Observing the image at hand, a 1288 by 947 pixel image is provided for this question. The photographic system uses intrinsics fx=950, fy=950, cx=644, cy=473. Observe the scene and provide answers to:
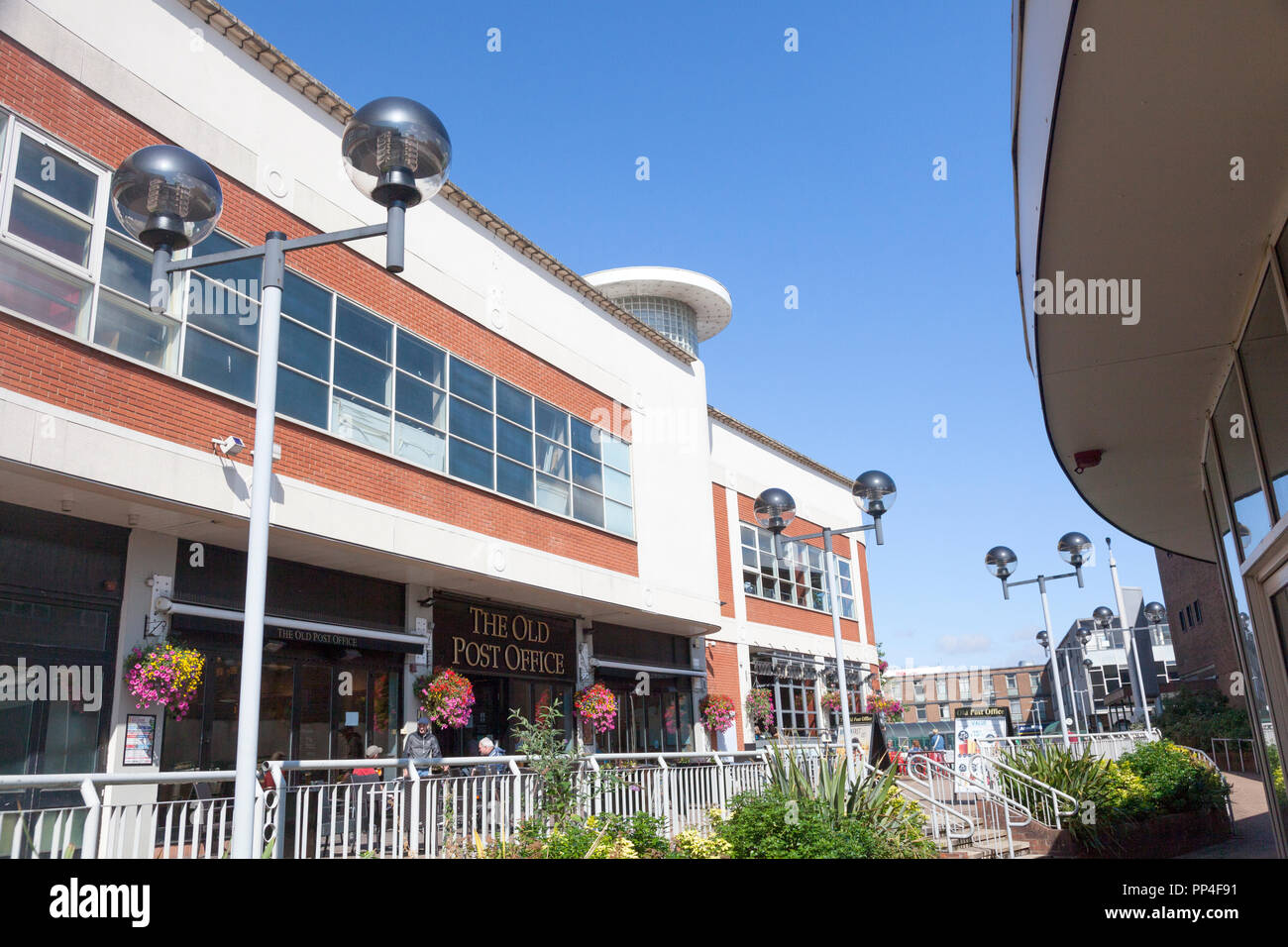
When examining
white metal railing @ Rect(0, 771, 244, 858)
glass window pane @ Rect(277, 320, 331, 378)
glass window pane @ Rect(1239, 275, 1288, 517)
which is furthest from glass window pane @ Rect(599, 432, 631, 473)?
glass window pane @ Rect(1239, 275, 1288, 517)

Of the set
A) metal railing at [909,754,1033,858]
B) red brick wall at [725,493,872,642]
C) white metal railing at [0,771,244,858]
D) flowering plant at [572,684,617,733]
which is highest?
red brick wall at [725,493,872,642]

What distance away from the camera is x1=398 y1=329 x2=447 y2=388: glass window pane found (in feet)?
45.9

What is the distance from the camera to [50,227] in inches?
375

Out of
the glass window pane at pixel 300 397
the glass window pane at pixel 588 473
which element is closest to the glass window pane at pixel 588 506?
the glass window pane at pixel 588 473

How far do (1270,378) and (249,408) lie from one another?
1013 centimetres

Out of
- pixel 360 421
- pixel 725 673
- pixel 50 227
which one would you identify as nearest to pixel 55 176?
pixel 50 227

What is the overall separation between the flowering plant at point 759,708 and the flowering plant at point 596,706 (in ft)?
19.8

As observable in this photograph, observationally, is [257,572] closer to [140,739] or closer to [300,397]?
[140,739]

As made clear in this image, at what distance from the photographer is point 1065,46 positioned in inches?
129

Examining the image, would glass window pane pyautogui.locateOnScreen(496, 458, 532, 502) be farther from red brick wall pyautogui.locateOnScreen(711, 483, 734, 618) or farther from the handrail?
red brick wall pyautogui.locateOnScreen(711, 483, 734, 618)

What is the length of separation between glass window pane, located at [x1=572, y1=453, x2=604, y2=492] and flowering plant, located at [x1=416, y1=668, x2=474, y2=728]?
15.3ft
